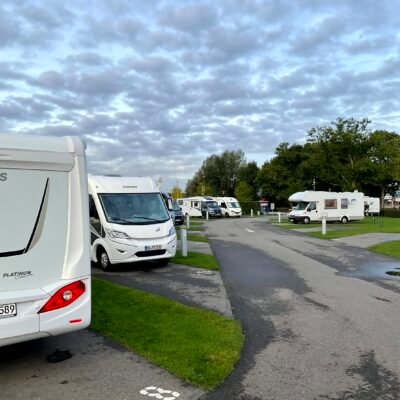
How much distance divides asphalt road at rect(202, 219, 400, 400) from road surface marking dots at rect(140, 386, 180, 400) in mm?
324

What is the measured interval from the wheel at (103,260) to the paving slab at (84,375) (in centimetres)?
626

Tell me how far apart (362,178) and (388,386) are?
6346 cm

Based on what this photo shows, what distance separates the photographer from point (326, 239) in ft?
78.1

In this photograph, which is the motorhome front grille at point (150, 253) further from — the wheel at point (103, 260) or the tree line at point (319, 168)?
the tree line at point (319, 168)

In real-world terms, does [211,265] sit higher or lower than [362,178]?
lower

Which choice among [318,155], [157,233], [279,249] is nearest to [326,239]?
[279,249]

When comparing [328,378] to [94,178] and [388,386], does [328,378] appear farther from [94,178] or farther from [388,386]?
[94,178]

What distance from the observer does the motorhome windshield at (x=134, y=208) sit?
12.7 metres

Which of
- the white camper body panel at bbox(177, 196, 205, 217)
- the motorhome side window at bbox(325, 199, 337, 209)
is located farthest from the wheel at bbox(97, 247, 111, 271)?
the white camper body panel at bbox(177, 196, 205, 217)

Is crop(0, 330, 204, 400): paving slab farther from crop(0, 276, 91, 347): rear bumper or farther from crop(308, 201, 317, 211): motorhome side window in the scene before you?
crop(308, 201, 317, 211): motorhome side window

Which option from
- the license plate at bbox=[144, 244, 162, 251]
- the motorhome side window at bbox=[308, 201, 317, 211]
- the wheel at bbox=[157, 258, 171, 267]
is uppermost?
the motorhome side window at bbox=[308, 201, 317, 211]

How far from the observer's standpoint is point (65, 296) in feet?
17.3

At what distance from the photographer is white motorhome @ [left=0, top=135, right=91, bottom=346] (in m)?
4.93

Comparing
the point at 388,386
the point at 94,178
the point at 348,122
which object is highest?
the point at 348,122
